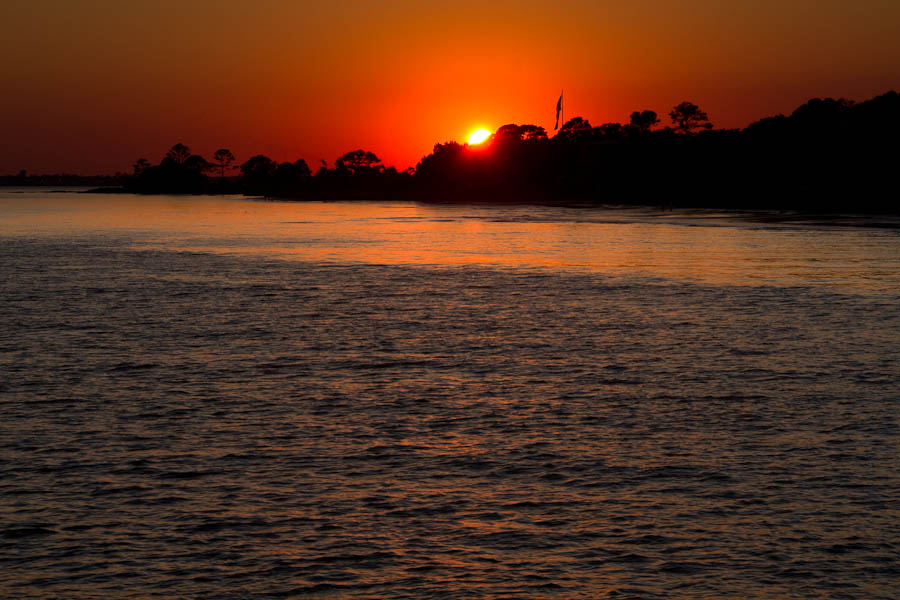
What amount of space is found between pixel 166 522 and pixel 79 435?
15.6 ft

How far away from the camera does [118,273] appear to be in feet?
152

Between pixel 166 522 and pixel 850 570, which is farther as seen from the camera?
pixel 166 522

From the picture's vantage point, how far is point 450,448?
47.4 feet

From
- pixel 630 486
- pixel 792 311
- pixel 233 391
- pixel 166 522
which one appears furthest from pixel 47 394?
pixel 792 311

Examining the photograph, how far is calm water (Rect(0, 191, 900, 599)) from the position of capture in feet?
32.8

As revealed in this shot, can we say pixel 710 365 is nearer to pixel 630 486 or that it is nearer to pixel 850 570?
pixel 630 486

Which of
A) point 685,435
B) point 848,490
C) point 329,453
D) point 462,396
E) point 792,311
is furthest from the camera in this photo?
point 792,311

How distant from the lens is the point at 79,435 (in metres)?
15.3

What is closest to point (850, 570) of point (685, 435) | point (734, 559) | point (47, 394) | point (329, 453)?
point (734, 559)

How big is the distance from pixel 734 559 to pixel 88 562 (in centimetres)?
671

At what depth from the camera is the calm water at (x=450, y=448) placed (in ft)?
32.8

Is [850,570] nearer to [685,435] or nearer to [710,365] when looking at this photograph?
[685,435]

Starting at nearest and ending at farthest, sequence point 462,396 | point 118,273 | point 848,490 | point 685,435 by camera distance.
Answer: point 848,490 → point 685,435 → point 462,396 → point 118,273

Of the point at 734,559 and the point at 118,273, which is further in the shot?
the point at 118,273
